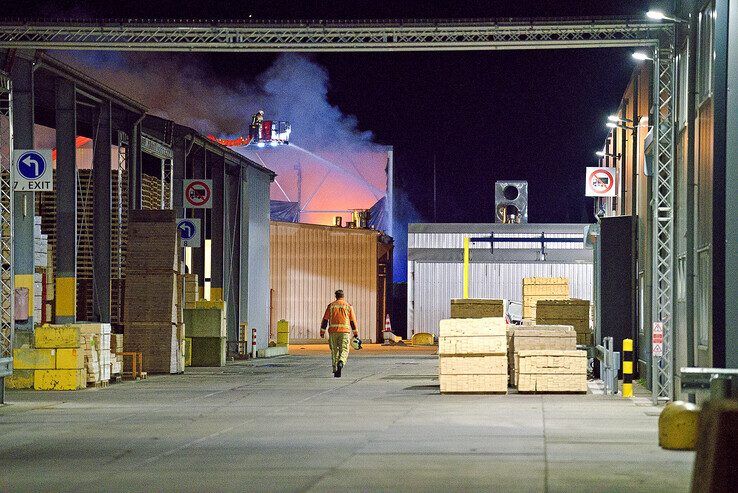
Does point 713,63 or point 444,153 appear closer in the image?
point 713,63

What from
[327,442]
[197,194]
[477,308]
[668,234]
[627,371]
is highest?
[197,194]

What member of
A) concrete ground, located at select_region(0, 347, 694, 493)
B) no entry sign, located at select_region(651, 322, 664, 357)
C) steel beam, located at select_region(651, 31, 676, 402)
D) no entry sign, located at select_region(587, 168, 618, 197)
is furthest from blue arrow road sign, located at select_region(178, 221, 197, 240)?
no entry sign, located at select_region(651, 322, 664, 357)

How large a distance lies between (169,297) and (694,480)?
80.9ft

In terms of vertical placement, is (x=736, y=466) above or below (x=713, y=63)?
below

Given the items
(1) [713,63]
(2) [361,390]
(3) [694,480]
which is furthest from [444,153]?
(3) [694,480]

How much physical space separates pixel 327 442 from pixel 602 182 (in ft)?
87.9

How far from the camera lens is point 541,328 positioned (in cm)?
2705

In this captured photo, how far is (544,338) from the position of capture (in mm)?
27000

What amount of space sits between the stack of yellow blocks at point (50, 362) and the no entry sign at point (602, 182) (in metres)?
19.4

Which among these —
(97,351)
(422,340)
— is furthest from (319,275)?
(97,351)

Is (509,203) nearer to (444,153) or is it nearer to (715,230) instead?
(444,153)

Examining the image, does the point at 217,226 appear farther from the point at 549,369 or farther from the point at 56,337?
the point at 549,369

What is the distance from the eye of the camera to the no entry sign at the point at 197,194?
130ft

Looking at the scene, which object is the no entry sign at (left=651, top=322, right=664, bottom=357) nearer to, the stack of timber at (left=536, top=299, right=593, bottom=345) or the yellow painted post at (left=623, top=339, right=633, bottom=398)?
the yellow painted post at (left=623, top=339, right=633, bottom=398)
